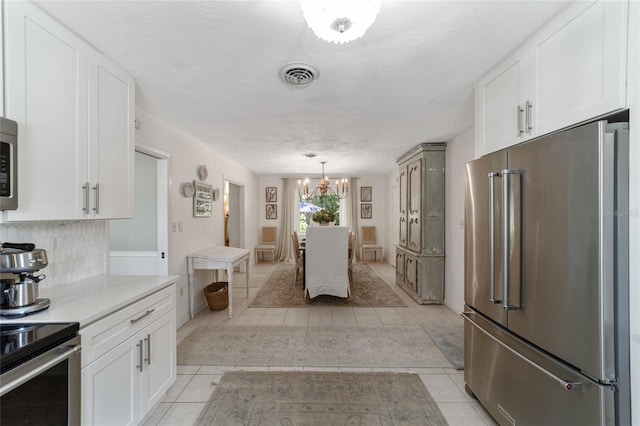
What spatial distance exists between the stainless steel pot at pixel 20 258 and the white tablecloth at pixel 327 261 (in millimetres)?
3139

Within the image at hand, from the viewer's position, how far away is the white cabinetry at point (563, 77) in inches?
47.1

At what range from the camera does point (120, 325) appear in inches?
61.9

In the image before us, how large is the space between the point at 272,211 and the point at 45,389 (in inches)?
283

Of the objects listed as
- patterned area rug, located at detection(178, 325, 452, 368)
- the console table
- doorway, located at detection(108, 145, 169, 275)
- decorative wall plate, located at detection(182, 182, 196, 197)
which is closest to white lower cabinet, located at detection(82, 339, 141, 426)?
patterned area rug, located at detection(178, 325, 452, 368)

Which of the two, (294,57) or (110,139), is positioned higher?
(294,57)

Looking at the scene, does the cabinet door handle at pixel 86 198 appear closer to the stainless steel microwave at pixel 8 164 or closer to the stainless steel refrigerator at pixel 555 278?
the stainless steel microwave at pixel 8 164

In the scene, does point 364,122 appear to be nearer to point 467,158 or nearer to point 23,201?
point 467,158

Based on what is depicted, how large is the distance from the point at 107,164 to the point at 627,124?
2764 millimetres

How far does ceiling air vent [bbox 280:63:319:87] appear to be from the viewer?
6.45ft

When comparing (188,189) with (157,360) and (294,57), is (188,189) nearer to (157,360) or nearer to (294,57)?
(157,360)

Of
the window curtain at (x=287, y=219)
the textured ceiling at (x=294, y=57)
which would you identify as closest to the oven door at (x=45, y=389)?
the textured ceiling at (x=294, y=57)

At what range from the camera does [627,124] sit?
3.81 ft

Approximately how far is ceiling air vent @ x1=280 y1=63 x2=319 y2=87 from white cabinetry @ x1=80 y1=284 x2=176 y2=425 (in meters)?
1.78

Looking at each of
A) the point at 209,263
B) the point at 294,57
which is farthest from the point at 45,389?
the point at 209,263
